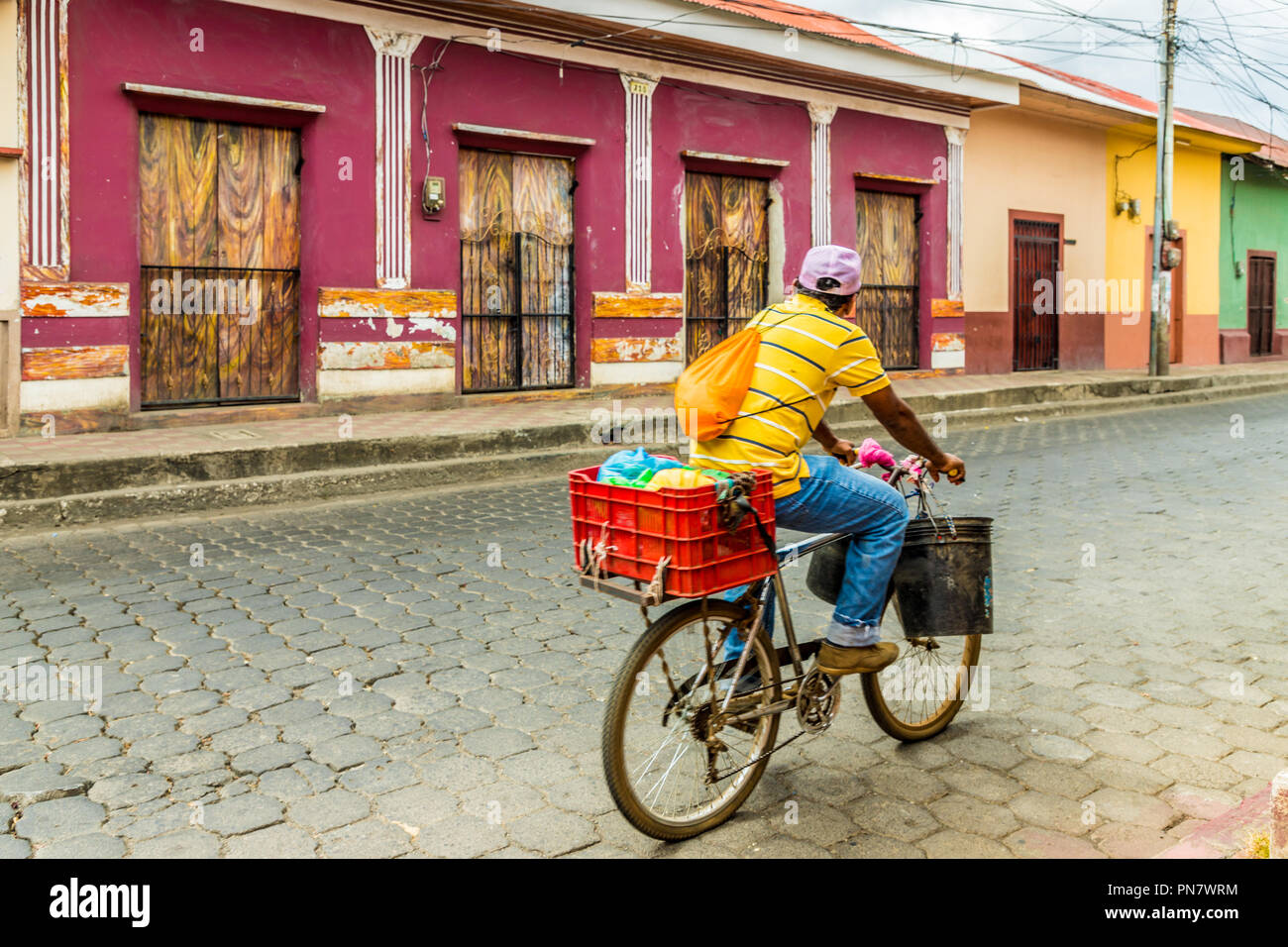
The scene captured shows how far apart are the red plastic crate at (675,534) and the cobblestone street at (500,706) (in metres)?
0.76

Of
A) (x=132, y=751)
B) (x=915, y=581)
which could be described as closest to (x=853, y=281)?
(x=915, y=581)

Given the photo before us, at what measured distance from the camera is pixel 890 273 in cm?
1722

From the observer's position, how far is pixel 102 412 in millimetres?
10023

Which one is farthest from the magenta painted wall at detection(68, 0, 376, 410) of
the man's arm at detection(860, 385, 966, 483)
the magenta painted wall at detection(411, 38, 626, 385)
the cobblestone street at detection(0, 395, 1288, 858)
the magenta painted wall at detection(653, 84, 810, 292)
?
the man's arm at detection(860, 385, 966, 483)

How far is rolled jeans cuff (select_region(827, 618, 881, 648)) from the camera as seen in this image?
11.9ft

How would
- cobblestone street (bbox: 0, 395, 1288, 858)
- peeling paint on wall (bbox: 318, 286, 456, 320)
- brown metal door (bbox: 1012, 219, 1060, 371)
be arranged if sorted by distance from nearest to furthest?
cobblestone street (bbox: 0, 395, 1288, 858) < peeling paint on wall (bbox: 318, 286, 456, 320) < brown metal door (bbox: 1012, 219, 1060, 371)

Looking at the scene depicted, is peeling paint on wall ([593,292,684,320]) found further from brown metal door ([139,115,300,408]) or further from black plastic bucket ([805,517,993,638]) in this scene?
black plastic bucket ([805,517,993,638])

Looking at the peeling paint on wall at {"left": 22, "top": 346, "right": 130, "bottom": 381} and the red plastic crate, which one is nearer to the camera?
the red plastic crate

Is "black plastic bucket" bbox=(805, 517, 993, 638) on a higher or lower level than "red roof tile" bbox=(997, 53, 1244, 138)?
lower

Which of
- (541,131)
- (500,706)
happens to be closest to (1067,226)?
(541,131)

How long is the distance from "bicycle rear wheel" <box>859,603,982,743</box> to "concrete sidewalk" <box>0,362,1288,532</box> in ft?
19.1

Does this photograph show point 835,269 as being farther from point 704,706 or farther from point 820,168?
point 820,168

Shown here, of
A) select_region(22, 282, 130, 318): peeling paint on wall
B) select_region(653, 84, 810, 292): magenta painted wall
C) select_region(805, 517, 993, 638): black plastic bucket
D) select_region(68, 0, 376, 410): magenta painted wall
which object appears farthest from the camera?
select_region(653, 84, 810, 292): magenta painted wall

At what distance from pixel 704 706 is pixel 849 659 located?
54 cm
